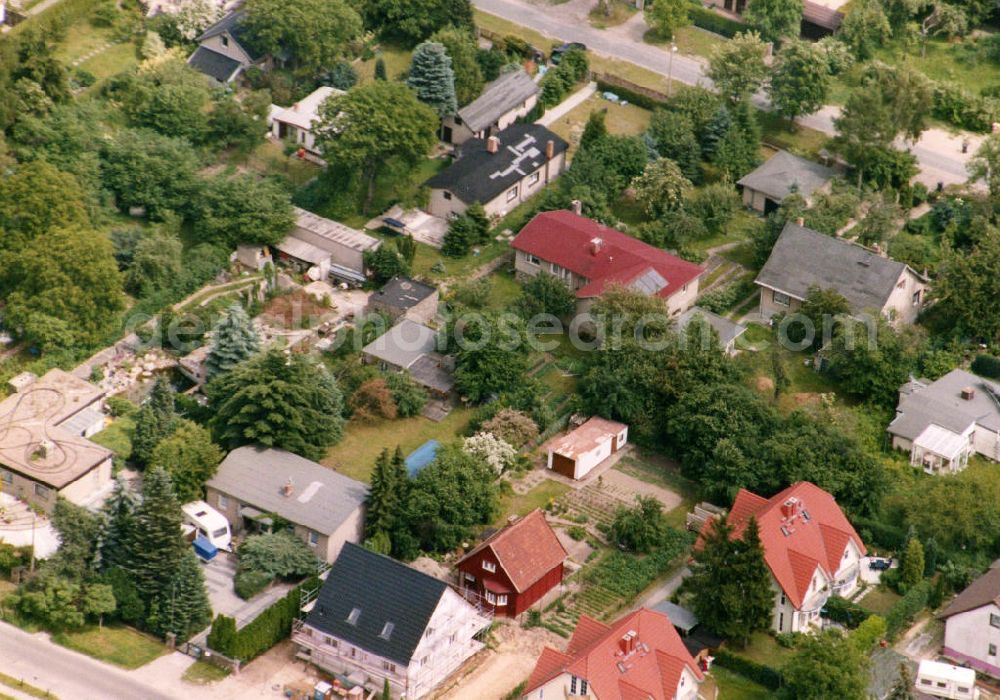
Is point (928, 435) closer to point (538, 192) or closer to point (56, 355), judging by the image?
point (538, 192)

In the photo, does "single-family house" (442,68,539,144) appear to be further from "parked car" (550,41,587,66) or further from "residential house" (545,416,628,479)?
"residential house" (545,416,628,479)

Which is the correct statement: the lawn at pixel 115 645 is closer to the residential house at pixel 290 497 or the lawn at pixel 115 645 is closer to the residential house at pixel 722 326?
the residential house at pixel 290 497

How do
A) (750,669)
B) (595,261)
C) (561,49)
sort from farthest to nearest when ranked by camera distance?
(561,49), (595,261), (750,669)

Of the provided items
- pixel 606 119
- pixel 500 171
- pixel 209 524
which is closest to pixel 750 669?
pixel 209 524

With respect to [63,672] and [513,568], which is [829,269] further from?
[63,672]

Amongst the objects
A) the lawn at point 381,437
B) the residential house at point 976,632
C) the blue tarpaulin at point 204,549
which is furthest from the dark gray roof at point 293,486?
the residential house at point 976,632

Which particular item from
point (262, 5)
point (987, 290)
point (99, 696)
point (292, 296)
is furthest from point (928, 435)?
point (262, 5)
